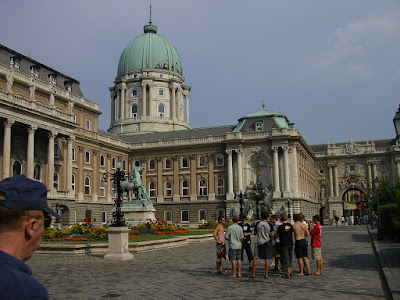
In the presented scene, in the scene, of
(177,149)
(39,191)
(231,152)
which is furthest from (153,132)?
(39,191)

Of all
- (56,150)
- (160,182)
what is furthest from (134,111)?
(56,150)

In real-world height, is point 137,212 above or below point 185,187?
below

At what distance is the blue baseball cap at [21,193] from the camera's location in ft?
8.68

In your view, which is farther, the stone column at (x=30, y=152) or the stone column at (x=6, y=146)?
the stone column at (x=30, y=152)

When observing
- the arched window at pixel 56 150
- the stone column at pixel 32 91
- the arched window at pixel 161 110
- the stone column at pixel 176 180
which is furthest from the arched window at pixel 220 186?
the stone column at pixel 32 91

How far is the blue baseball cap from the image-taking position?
2645 millimetres

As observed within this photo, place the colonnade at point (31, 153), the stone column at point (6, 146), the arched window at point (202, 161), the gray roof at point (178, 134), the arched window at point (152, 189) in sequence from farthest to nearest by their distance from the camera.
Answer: the gray roof at point (178, 134) < the arched window at point (152, 189) < the arched window at point (202, 161) < the colonnade at point (31, 153) < the stone column at point (6, 146)

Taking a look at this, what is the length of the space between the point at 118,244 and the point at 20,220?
1771cm

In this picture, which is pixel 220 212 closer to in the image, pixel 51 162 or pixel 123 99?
pixel 51 162

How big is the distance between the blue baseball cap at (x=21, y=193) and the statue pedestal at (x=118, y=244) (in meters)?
17.3

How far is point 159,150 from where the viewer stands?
75.1 metres

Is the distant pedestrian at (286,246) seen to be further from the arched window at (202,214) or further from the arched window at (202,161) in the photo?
the arched window at (202,161)

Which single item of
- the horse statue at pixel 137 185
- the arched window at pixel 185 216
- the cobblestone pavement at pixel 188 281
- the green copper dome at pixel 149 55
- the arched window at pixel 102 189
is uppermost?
the green copper dome at pixel 149 55

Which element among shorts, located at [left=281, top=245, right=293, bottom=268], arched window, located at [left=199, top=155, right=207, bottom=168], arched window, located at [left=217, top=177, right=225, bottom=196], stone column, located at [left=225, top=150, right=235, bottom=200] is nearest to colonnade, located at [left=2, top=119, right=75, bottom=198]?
arched window, located at [left=199, top=155, right=207, bottom=168]
